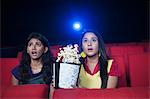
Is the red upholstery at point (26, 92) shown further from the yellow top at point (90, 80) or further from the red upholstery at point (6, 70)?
the red upholstery at point (6, 70)

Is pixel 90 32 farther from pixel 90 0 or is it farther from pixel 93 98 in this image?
pixel 90 0

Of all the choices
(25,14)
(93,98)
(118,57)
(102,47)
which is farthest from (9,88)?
(25,14)

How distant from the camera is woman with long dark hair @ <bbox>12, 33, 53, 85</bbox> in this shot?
49.5 inches

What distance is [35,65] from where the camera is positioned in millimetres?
1304

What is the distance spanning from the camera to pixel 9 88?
0.87 meters

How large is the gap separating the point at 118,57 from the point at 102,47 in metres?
0.16

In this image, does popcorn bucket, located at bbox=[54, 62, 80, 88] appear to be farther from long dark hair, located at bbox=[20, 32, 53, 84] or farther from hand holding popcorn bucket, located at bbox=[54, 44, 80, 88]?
long dark hair, located at bbox=[20, 32, 53, 84]

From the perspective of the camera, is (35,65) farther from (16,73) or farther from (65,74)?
(65,74)

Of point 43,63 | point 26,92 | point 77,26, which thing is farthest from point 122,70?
point 77,26

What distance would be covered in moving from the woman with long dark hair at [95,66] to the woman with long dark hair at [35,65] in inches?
6.5

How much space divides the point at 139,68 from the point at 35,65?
0.49m

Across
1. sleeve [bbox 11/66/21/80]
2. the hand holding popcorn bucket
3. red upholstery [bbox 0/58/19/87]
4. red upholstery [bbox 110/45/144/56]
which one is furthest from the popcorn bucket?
red upholstery [bbox 110/45/144/56]

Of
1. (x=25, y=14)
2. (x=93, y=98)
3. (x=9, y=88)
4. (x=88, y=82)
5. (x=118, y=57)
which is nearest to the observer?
(x=93, y=98)

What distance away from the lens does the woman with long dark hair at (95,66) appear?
1.19m
